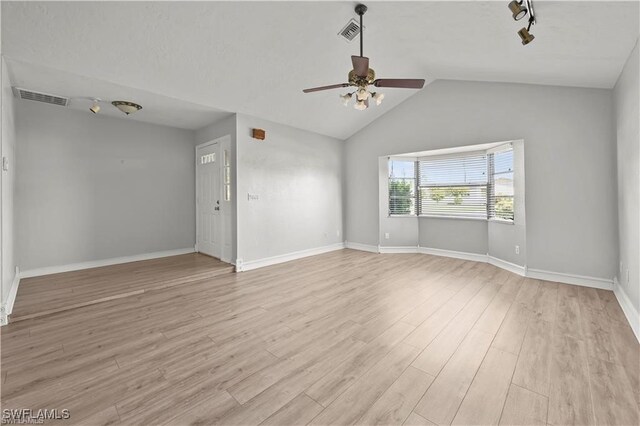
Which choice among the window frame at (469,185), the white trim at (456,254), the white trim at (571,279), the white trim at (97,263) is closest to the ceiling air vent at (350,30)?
the window frame at (469,185)

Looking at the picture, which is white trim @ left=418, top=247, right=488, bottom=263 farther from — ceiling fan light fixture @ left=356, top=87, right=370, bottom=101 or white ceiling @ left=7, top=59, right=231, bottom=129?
white ceiling @ left=7, top=59, right=231, bottom=129

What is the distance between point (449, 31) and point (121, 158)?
218 inches

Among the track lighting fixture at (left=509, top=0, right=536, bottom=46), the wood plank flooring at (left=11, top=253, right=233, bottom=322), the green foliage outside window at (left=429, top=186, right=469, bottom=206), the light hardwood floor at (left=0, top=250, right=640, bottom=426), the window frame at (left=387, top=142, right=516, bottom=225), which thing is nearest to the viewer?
the light hardwood floor at (left=0, top=250, right=640, bottom=426)

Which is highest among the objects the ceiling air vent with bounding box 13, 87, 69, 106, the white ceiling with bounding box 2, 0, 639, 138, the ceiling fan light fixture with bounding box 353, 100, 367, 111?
the white ceiling with bounding box 2, 0, 639, 138

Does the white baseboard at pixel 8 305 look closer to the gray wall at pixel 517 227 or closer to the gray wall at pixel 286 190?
the gray wall at pixel 286 190

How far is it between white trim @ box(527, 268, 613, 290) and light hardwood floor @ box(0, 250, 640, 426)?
0.62ft

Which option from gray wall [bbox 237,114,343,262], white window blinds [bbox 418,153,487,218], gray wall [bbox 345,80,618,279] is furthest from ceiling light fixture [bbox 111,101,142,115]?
white window blinds [bbox 418,153,487,218]

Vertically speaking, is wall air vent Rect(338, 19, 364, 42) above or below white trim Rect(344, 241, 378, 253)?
above

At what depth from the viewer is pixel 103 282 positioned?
12.2 ft

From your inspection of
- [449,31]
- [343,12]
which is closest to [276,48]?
[343,12]

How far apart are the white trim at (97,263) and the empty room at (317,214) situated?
0.10ft

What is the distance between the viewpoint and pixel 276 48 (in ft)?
10.8

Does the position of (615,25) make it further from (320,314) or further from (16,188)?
(16,188)

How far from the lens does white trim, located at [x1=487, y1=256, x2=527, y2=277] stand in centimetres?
420
